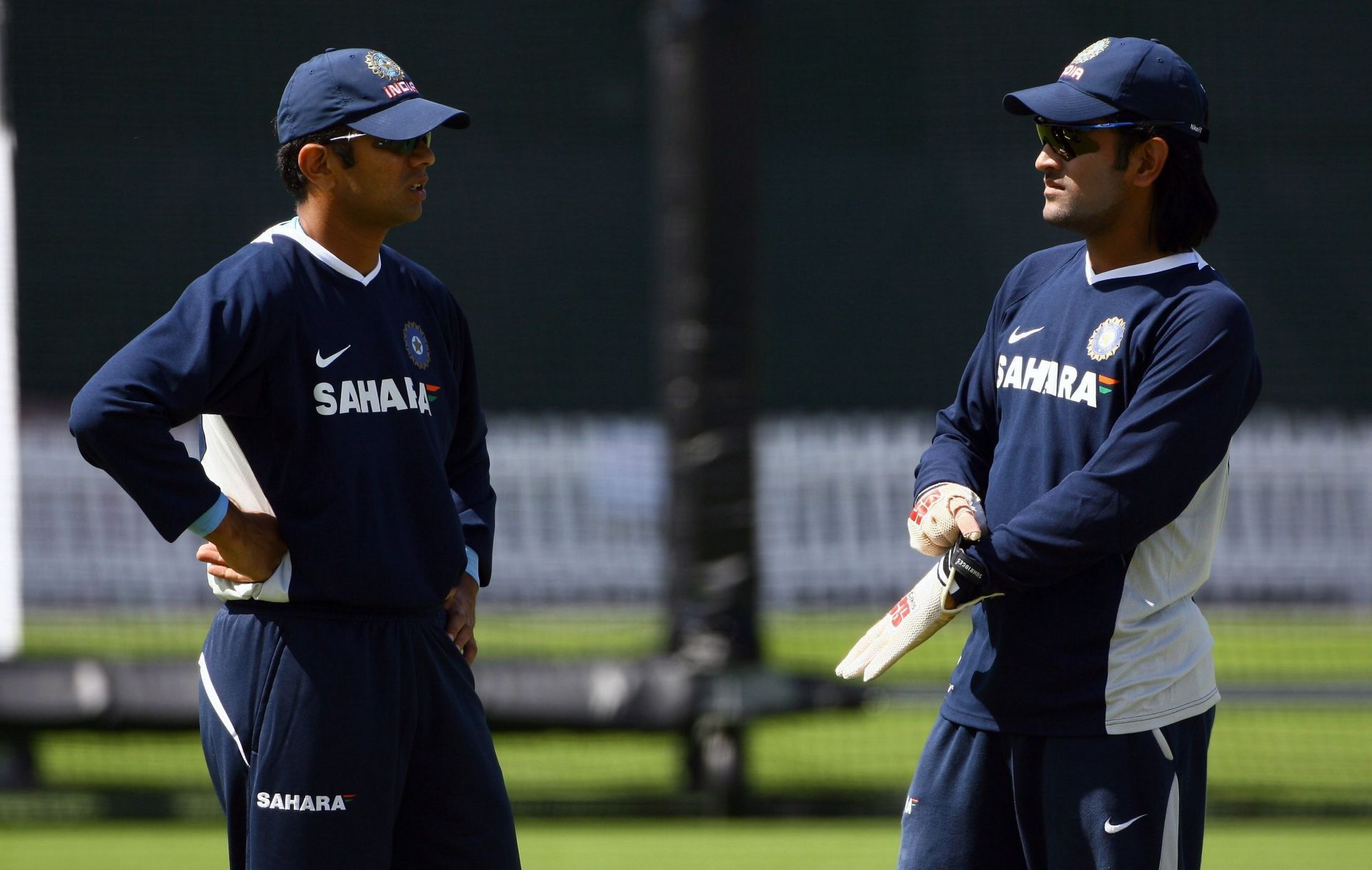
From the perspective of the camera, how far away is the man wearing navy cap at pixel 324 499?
2.28m

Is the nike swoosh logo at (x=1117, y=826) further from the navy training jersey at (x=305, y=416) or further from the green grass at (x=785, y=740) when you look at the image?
the green grass at (x=785, y=740)

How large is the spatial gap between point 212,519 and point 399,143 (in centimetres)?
71

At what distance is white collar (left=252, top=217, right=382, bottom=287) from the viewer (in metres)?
2.46

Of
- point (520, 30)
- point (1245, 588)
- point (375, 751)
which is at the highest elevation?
point (520, 30)

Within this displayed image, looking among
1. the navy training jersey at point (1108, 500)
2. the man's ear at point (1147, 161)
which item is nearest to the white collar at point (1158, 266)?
the navy training jersey at point (1108, 500)

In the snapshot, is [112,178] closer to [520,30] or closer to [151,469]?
[520,30]

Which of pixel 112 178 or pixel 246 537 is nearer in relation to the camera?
pixel 246 537

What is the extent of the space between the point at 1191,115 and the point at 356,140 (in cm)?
139

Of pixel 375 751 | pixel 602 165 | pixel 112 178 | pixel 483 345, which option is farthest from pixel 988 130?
pixel 375 751

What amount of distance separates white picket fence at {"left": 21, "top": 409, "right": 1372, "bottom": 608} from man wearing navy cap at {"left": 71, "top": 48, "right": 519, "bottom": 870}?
2.76m

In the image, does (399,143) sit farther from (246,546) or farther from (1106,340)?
(1106,340)

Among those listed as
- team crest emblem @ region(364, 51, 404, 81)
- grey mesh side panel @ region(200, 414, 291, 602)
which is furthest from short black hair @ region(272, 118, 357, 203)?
grey mesh side panel @ region(200, 414, 291, 602)

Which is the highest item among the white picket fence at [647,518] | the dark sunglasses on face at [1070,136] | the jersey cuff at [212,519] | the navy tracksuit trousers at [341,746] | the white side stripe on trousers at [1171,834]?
the dark sunglasses on face at [1070,136]

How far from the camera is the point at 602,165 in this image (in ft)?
21.0
